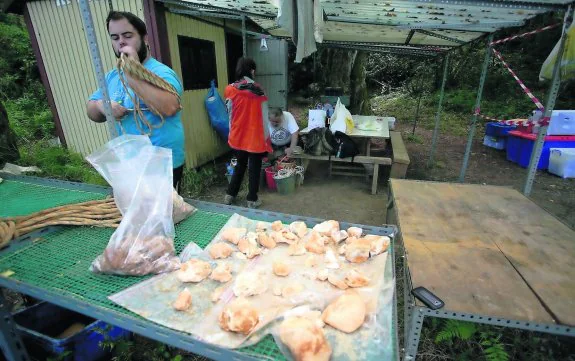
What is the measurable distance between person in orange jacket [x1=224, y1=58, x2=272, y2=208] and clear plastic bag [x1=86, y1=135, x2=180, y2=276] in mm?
2367

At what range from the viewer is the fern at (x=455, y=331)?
2162 millimetres

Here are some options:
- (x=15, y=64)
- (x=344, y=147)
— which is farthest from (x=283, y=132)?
(x=15, y=64)

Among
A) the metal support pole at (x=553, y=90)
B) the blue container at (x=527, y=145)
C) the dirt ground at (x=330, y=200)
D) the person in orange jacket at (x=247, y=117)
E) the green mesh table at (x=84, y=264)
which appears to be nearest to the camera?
the green mesh table at (x=84, y=264)

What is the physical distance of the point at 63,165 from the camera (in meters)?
5.23

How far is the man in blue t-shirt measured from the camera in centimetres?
165

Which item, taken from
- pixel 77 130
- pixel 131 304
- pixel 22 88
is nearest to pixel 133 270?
pixel 131 304

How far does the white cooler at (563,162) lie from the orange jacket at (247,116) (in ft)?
19.8

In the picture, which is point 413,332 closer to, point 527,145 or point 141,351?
point 141,351

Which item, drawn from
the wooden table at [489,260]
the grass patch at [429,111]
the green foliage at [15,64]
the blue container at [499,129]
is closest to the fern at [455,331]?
the wooden table at [489,260]

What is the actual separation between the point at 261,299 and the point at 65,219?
124cm

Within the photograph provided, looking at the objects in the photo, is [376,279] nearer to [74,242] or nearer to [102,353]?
[74,242]

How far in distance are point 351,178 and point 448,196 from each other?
2927mm

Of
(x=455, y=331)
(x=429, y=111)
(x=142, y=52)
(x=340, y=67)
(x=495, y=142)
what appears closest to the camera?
(x=142, y=52)

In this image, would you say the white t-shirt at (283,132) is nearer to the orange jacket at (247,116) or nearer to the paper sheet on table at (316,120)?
the paper sheet on table at (316,120)
